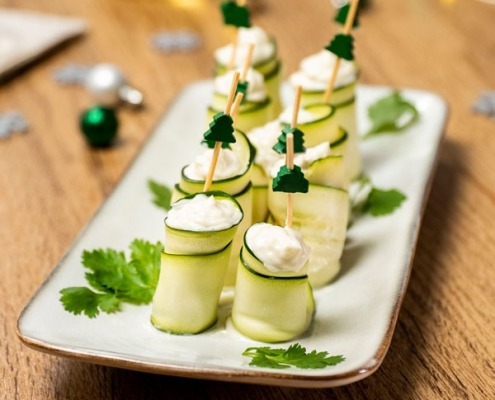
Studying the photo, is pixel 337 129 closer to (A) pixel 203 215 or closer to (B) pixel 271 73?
(B) pixel 271 73

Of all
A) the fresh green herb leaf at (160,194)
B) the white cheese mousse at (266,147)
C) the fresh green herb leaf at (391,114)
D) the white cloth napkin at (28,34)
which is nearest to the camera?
the white cheese mousse at (266,147)

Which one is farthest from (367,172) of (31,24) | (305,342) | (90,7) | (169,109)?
(90,7)

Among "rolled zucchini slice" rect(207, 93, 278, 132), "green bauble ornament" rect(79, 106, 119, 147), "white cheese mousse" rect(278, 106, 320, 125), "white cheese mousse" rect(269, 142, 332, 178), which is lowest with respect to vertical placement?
"green bauble ornament" rect(79, 106, 119, 147)

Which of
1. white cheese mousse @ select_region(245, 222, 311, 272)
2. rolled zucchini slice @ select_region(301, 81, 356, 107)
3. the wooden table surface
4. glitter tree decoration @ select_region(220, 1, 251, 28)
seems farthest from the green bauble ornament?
white cheese mousse @ select_region(245, 222, 311, 272)

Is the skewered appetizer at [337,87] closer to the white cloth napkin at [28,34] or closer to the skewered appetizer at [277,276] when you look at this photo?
the skewered appetizer at [277,276]

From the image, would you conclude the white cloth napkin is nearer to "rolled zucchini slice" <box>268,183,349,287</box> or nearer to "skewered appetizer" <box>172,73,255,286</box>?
"skewered appetizer" <box>172,73,255,286</box>

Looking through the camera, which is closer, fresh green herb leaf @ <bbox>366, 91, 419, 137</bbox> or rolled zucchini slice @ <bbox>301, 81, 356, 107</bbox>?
rolled zucchini slice @ <bbox>301, 81, 356, 107</bbox>

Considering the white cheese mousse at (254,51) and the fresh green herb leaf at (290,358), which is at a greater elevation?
the fresh green herb leaf at (290,358)

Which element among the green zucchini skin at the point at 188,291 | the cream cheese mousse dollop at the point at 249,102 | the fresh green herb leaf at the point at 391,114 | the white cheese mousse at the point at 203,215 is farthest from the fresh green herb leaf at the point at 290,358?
the fresh green herb leaf at the point at 391,114
